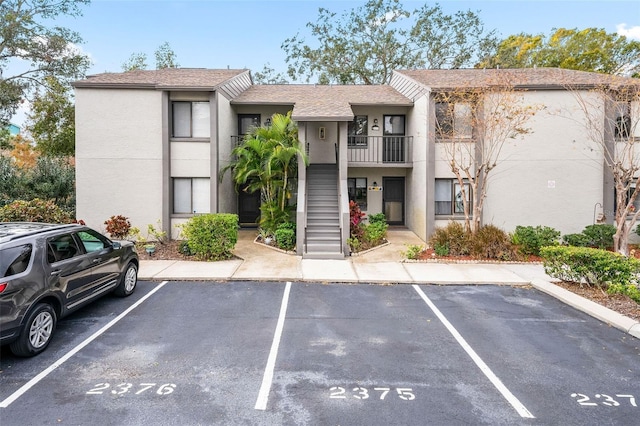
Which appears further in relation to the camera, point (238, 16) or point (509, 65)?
point (509, 65)

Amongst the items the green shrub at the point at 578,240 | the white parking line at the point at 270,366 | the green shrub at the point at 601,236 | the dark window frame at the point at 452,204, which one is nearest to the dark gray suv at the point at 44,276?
the white parking line at the point at 270,366

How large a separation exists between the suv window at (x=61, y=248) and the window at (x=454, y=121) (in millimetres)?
11475

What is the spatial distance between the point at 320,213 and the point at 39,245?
30.0 feet

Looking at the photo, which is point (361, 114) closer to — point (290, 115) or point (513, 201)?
point (290, 115)

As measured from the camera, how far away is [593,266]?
26.9ft

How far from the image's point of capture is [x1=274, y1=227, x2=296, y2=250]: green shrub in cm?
1272

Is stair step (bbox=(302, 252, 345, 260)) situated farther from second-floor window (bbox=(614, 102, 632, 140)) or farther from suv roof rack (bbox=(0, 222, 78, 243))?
second-floor window (bbox=(614, 102, 632, 140))

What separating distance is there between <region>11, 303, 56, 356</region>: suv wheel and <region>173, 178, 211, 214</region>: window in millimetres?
8648

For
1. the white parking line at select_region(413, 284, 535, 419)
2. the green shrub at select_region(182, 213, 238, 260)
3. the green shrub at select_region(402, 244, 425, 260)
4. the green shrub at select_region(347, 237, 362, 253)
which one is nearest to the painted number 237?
the white parking line at select_region(413, 284, 535, 419)

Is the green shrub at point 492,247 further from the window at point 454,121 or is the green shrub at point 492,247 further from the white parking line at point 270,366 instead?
the white parking line at point 270,366

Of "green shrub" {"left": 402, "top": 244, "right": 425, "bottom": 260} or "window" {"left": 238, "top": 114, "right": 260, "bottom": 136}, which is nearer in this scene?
"green shrub" {"left": 402, "top": 244, "right": 425, "bottom": 260}

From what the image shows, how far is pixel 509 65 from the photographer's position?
92.3 ft

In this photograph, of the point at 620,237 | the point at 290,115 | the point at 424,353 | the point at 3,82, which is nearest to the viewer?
the point at 424,353

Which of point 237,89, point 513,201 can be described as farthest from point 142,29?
point 513,201
